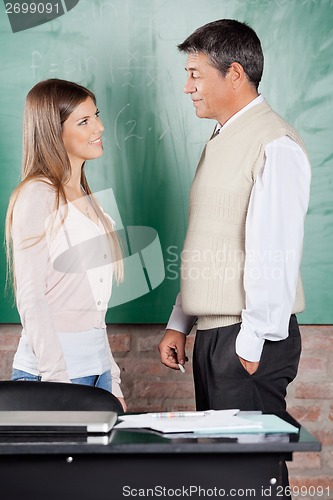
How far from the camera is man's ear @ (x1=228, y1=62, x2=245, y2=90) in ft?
8.03

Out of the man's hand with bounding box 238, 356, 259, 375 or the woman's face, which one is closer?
the man's hand with bounding box 238, 356, 259, 375

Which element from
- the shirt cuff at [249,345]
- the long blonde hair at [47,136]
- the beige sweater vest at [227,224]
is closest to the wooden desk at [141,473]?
the shirt cuff at [249,345]

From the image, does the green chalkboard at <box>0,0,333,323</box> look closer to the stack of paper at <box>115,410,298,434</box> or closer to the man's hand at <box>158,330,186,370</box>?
the man's hand at <box>158,330,186,370</box>

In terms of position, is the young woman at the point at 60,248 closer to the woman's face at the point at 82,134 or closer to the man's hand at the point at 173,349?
the woman's face at the point at 82,134

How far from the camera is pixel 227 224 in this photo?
2.39 m

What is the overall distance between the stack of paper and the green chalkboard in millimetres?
1411

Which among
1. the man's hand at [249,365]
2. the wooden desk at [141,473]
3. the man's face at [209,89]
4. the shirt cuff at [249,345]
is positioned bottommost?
the man's hand at [249,365]

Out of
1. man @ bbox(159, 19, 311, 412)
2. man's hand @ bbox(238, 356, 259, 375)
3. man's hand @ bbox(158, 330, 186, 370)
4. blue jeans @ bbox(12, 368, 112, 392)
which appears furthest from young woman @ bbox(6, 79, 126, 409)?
man's hand @ bbox(238, 356, 259, 375)

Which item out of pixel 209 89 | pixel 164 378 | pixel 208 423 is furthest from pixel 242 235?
pixel 164 378

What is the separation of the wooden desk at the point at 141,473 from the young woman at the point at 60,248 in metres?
0.74

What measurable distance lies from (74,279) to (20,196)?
30 centimetres

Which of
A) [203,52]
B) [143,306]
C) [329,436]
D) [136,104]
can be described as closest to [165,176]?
[136,104]

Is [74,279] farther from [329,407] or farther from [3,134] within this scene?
[329,407]

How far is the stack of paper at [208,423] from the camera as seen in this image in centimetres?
157
